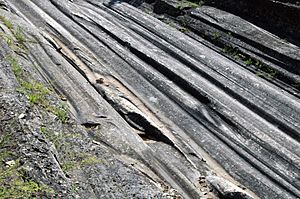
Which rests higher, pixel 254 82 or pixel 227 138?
pixel 254 82

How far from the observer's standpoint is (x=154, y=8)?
Result: 12.1 m

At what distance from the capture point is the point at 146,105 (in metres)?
7.62

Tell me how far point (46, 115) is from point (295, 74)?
16.9 feet

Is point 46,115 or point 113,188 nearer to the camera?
point 113,188

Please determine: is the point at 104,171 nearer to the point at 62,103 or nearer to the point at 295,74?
the point at 62,103

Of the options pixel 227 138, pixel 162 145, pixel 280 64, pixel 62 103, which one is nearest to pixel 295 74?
pixel 280 64

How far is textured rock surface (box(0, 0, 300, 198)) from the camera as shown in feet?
16.1

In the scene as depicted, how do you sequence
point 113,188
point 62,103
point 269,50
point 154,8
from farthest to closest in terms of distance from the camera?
point 154,8 < point 269,50 < point 62,103 < point 113,188

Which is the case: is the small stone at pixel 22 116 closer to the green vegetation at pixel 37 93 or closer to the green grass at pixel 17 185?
the green vegetation at pixel 37 93

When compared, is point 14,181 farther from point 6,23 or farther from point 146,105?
point 6,23

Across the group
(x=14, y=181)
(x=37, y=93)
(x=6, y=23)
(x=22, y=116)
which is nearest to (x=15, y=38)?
(x=6, y=23)

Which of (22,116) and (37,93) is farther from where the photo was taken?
(37,93)

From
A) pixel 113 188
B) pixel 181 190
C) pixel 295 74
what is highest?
pixel 295 74

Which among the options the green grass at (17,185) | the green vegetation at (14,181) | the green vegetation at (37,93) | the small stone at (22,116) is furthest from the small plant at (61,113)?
the green grass at (17,185)
